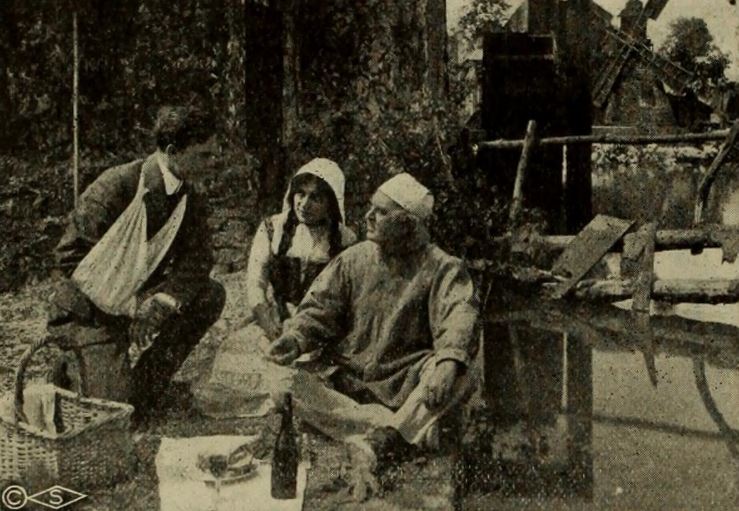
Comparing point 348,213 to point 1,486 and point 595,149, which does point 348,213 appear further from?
point 1,486

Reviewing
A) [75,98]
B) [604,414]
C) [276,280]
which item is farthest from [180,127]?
[604,414]

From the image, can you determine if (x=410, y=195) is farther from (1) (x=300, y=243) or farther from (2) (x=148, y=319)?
(2) (x=148, y=319)

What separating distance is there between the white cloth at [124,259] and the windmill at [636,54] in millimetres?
1778

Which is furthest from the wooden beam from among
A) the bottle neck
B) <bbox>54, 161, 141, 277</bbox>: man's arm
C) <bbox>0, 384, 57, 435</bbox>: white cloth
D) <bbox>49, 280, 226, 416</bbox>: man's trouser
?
<bbox>0, 384, 57, 435</bbox>: white cloth

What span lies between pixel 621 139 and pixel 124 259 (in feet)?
6.70

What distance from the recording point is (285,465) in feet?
10.8

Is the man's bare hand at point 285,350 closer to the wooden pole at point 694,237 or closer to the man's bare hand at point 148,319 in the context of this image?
the man's bare hand at point 148,319

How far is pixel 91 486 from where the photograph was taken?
11.2 feet

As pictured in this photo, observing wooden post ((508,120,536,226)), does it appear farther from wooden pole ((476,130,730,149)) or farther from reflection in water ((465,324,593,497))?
reflection in water ((465,324,593,497))

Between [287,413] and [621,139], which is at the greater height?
[621,139]

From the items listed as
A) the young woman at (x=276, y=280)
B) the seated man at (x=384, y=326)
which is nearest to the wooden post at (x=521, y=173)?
the seated man at (x=384, y=326)

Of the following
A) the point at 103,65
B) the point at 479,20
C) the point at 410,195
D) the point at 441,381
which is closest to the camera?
the point at 441,381

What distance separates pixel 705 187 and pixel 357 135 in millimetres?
Answer: 1448

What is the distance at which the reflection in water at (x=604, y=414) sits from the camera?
3.38 meters
